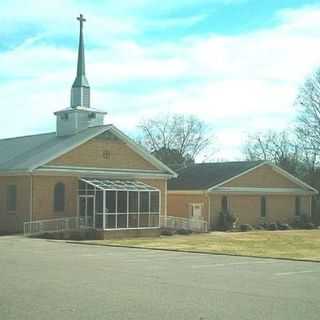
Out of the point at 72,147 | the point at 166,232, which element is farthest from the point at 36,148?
the point at 166,232

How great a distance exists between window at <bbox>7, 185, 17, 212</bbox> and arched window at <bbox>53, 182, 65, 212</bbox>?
2.49 m

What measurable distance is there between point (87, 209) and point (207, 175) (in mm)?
15175

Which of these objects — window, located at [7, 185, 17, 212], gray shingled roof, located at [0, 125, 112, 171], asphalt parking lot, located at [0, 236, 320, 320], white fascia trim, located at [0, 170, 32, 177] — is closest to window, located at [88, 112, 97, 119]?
gray shingled roof, located at [0, 125, 112, 171]

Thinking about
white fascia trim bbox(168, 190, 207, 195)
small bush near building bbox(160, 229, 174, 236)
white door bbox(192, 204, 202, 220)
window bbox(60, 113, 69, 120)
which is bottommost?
small bush near building bbox(160, 229, 174, 236)

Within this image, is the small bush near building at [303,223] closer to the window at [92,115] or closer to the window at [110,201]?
the window at [92,115]

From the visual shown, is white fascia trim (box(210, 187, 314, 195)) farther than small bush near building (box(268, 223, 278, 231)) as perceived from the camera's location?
No

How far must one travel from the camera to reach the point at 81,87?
5034 cm

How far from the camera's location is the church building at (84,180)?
1705 inches

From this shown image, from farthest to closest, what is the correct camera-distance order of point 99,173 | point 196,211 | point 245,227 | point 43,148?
point 196,211
point 245,227
point 43,148
point 99,173

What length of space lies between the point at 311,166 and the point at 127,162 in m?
30.3

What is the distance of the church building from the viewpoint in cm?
4331

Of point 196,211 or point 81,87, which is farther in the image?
point 196,211

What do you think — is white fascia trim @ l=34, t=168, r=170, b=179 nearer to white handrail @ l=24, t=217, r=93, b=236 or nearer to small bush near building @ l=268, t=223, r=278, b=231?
white handrail @ l=24, t=217, r=93, b=236

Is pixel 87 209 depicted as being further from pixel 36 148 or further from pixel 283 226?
pixel 283 226
